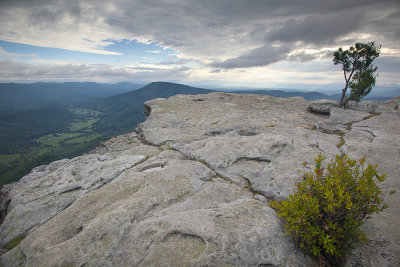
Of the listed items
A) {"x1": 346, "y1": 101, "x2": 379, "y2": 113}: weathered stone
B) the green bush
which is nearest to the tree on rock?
{"x1": 346, "y1": 101, "x2": 379, "y2": 113}: weathered stone

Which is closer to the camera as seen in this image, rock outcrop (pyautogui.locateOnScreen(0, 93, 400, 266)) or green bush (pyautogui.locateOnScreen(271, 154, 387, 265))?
green bush (pyautogui.locateOnScreen(271, 154, 387, 265))

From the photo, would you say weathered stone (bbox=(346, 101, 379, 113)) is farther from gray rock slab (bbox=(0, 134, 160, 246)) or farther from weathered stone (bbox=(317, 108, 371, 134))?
gray rock slab (bbox=(0, 134, 160, 246))

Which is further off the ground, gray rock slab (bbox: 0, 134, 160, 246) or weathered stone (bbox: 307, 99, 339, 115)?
weathered stone (bbox: 307, 99, 339, 115)

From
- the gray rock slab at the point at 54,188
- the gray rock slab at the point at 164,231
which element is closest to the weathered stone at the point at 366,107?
the gray rock slab at the point at 164,231

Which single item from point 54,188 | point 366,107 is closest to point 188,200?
point 54,188

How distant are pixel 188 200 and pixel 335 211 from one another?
7.29 m

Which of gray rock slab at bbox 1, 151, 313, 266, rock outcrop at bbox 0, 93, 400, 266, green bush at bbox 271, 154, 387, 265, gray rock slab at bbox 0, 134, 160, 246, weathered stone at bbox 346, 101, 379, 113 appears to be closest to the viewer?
green bush at bbox 271, 154, 387, 265

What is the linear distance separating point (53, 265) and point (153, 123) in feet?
70.7

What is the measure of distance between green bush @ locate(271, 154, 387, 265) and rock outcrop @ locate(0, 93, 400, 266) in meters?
0.91

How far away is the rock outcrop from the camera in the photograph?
813 centimetres

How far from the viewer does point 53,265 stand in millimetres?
8789

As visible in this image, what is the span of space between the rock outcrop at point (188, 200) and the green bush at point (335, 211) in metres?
0.91

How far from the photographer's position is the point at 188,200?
37.9ft

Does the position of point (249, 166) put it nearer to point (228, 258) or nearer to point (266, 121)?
point (228, 258)
